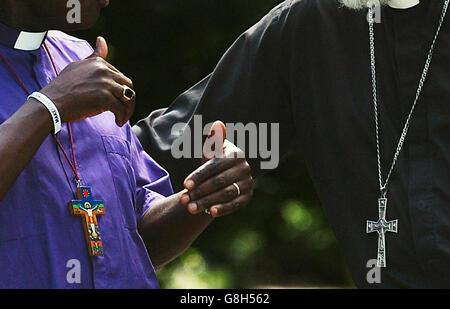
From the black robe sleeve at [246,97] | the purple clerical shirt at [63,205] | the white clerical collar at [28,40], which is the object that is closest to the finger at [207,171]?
the purple clerical shirt at [63,205]

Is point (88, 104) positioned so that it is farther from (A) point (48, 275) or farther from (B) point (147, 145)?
(B) point (147, 145)

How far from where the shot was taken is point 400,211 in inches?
151

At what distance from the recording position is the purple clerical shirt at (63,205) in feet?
10.3

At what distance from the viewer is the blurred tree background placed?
22.0ft

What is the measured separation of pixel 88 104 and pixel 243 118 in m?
1.18

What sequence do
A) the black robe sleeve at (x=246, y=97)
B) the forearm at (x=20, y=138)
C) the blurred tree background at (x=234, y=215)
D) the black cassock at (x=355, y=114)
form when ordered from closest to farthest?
1. the forearm at (x=20, y=138)
2. the black cassock at (x=355, y=114)
3. the black robe sleeve at (x=246, y=97)
4. the blurred tree background at (x=234, y=215)

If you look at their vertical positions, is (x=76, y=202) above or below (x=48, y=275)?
above

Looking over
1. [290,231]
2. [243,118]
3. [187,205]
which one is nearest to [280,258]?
[290,231]

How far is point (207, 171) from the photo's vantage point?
342 cm

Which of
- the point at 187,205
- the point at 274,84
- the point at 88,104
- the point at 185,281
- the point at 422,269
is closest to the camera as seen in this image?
the point at 88,104

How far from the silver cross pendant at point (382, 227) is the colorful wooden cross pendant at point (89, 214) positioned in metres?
1.06

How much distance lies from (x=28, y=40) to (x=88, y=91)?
12.2 inches

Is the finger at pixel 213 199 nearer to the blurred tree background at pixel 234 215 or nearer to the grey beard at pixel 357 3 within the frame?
the grey beard at pixel 357 3

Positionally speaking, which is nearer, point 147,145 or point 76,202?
point 76,202
